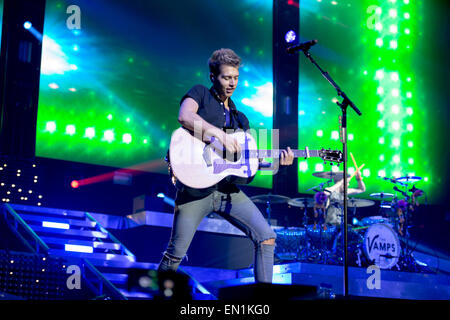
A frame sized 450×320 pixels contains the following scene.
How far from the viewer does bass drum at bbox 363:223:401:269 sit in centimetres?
802

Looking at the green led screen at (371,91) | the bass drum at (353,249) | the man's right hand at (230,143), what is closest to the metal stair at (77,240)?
the man's right hand at (230,143)

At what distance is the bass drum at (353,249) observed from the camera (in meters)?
8.32

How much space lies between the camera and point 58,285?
4.94 metres

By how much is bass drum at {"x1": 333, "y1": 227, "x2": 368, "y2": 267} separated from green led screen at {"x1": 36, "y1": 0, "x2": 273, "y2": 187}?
1913mm

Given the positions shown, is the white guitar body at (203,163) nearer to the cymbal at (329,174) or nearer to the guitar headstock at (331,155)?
the guitar headstock at (331,155)

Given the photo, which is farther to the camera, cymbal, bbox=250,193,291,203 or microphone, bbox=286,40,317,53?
cymbal, bbox=250,193,291,203

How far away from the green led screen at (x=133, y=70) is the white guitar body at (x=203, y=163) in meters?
4.51

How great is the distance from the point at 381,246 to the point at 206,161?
5.07 m

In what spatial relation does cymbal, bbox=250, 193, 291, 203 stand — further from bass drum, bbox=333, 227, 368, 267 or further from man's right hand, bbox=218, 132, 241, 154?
man's right hand, bbox=218, 132, 241, 154

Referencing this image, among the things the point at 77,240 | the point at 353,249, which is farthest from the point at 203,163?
the point at 353,249

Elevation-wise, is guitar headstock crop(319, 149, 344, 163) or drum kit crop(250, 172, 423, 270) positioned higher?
guitar headstock crop(319, 149, 344, 163)

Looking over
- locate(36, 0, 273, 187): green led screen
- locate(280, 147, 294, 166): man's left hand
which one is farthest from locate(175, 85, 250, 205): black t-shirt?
locate(36, 0, 273, 187): green led screen
